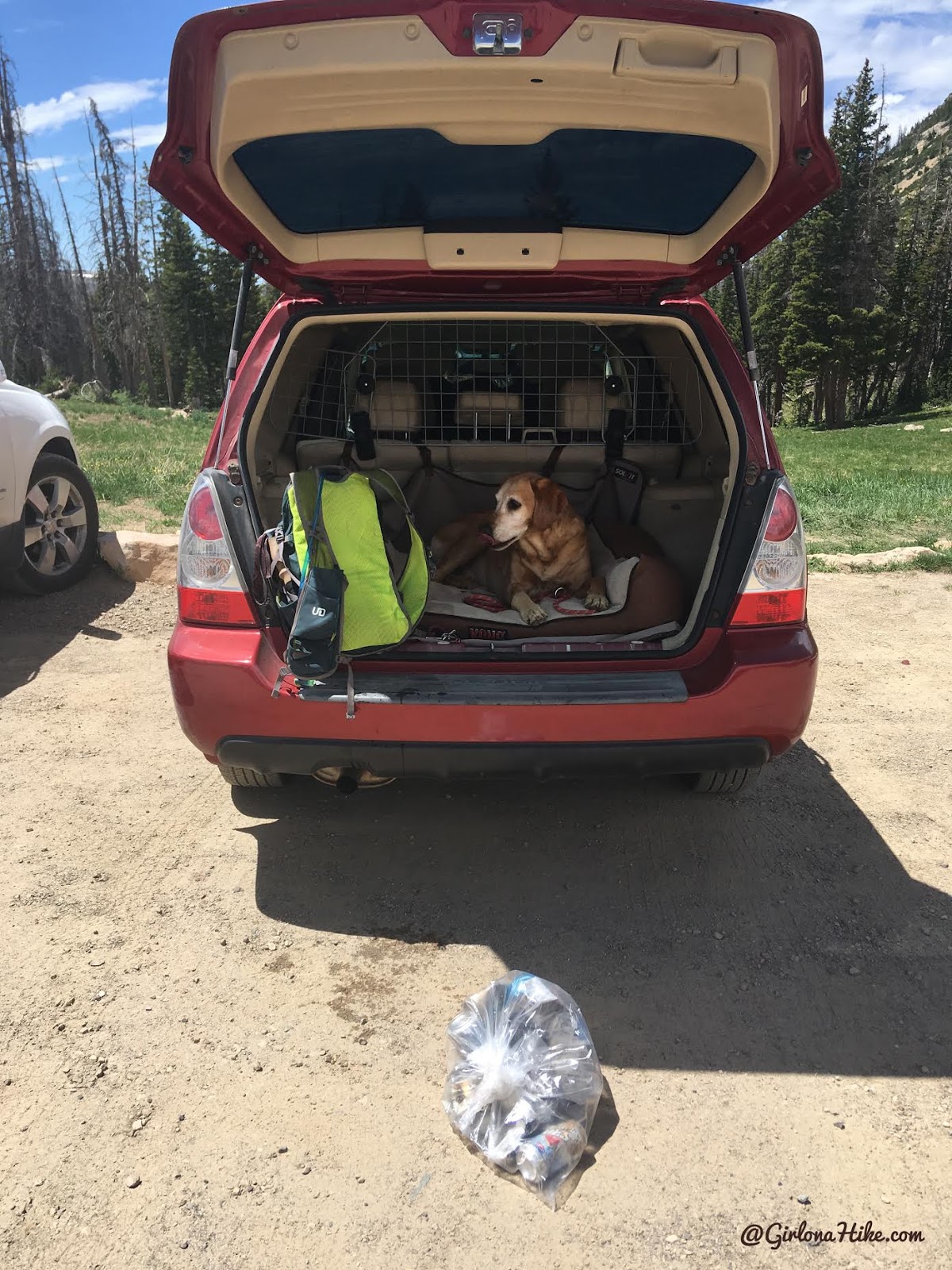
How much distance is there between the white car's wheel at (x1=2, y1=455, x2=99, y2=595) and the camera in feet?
17.9

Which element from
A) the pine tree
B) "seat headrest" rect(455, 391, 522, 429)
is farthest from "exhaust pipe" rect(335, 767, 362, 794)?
the pine tree

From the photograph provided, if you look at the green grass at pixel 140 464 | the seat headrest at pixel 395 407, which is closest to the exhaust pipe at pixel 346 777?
the seat headrest at pixel 395 407

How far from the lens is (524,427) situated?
3.93 m

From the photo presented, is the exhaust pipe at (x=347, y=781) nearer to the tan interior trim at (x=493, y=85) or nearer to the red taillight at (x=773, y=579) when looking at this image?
the red taillight at (x=773, y=579)

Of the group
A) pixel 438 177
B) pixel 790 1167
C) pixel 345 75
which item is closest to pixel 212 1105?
pixel 790 1167

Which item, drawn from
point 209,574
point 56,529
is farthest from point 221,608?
point 56,529

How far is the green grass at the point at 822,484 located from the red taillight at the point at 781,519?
15.0ft

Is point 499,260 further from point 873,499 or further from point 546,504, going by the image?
point 873,499

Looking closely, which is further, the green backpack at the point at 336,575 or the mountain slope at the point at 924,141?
the mountain slope at the point at 924,141

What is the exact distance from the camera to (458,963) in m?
2.46

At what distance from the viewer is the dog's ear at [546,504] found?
140 inches

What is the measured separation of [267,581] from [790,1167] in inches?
76.9

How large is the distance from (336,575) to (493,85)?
4.29 feet

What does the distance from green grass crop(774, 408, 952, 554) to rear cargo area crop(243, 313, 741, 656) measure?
384 cm
